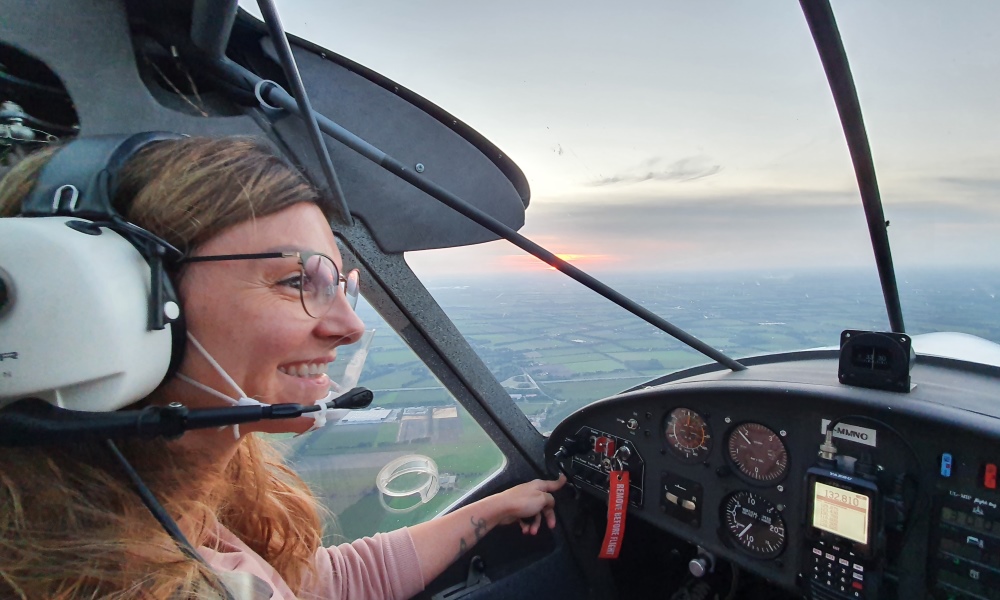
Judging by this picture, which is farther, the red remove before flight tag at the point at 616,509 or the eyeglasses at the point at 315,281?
the red remove before flight tag at the point at 616,509

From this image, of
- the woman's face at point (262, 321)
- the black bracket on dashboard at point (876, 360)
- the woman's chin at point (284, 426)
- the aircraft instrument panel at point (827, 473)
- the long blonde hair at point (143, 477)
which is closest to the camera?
the long blonde hair at point (143, 477)

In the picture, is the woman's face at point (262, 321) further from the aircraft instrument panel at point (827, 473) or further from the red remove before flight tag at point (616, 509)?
the red remove before flight tag at point (616, 509)

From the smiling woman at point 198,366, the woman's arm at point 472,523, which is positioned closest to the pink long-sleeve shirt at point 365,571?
the woman's arm at point 472,523

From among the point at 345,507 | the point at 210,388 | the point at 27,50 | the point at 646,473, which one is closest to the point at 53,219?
the point at 210,388

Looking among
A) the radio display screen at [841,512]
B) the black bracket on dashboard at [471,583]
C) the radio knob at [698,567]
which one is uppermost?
the radio display screen at [841,512]

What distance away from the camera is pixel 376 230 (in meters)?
1.82

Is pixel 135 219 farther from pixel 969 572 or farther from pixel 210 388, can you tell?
pixel 969 572

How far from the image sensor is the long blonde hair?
2.25 ft

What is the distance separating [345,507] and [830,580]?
5.43 feet

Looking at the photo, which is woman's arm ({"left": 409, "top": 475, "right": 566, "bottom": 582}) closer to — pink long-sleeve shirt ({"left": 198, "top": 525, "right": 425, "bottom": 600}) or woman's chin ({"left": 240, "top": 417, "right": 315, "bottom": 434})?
pink long-sleeve shirt ({"left": 198, "top": 525, "right": 425, "bottom": 600})

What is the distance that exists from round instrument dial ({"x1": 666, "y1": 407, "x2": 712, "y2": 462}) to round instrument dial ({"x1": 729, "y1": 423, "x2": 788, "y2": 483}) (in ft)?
0.29

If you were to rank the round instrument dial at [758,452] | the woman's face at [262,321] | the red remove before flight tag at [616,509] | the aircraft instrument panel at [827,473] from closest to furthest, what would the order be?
the woman's face at [262,321], the aircraft instrument panel at [827,473], the round instrument dial at [758,452], the red remove before flight tag at [616,509]

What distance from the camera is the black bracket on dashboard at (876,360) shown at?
1328 millimetres

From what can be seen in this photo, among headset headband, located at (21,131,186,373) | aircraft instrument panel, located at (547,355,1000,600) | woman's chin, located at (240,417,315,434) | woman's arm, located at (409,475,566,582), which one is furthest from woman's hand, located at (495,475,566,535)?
headset headband, located at (21,131,186,373)
